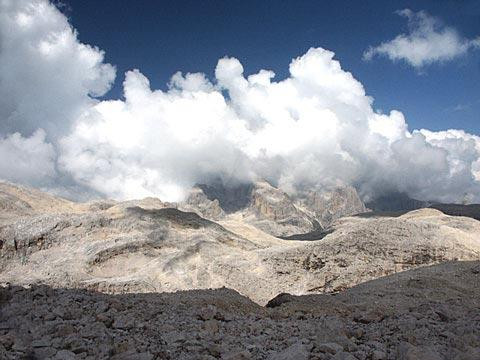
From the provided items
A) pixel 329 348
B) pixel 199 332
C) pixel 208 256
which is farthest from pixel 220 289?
pixel 208 256

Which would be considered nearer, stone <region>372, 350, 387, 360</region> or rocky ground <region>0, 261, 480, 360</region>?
stone <region>372, 350, 387, 360</region>

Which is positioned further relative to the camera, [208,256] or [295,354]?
[208,256]

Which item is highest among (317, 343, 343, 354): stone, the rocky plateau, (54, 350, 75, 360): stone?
the rocky plateau

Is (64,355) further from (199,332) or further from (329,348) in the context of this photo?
(329,348)

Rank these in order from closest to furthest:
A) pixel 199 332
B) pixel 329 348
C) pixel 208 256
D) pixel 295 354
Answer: pixel 295 354, pixel 329 348, pixel 199 332, pixel 208 256

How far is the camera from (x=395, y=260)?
3403cm

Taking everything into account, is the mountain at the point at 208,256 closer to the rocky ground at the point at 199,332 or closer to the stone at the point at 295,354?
the rocky ground at the point at 199,332

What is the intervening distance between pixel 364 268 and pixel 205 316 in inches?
1041

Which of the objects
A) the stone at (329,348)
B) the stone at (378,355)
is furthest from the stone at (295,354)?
the stone at (378,355)

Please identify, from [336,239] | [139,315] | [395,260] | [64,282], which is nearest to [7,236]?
[64,282]

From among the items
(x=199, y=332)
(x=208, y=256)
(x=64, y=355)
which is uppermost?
(x=208, y=256)

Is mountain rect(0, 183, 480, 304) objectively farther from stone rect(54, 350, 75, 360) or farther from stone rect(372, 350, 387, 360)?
stone rect(54, 350, 75, 360)

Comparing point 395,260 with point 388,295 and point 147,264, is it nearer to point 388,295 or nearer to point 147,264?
point 388,295

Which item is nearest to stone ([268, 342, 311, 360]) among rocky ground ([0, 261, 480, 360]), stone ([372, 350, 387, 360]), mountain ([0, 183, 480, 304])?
rocky ground ([0, 261, 480, 360])
